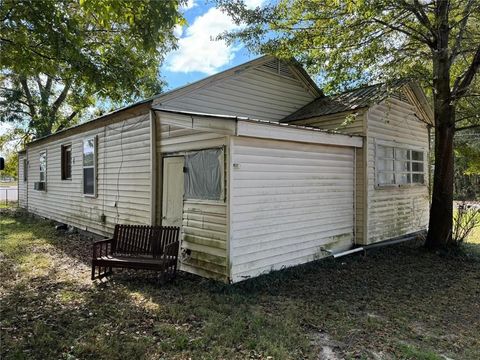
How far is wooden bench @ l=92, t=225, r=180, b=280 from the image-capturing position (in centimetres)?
576

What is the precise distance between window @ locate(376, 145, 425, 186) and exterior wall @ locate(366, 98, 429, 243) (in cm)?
18

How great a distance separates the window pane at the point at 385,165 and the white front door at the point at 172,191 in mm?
4838

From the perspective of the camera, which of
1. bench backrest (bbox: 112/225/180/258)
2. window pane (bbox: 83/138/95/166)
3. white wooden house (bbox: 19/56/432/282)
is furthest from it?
window pane (bbox: 83/138/95/166)

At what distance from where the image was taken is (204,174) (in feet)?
19.9

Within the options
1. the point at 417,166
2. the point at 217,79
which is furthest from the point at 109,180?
the point at 417,166

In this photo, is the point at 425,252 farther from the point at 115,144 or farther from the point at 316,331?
the point at 115,144

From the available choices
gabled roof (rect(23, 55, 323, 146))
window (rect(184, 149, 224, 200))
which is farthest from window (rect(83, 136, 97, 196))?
window (rect(184, 149, 224, 200))

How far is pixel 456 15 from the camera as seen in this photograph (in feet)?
25.6

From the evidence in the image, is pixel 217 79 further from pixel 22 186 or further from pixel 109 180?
pixel 22 186

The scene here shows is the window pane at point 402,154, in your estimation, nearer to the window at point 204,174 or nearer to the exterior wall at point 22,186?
the window at point 204,174

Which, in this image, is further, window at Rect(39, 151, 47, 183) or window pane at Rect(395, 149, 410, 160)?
window at Rect(39, 151, 47, 183)

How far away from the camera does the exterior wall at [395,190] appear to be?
26.6ft

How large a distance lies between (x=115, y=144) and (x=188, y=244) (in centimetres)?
378

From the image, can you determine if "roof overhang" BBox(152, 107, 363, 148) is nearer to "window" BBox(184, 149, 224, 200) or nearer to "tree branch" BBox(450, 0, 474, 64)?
"window" BBox(184, 149, 224, 200)
